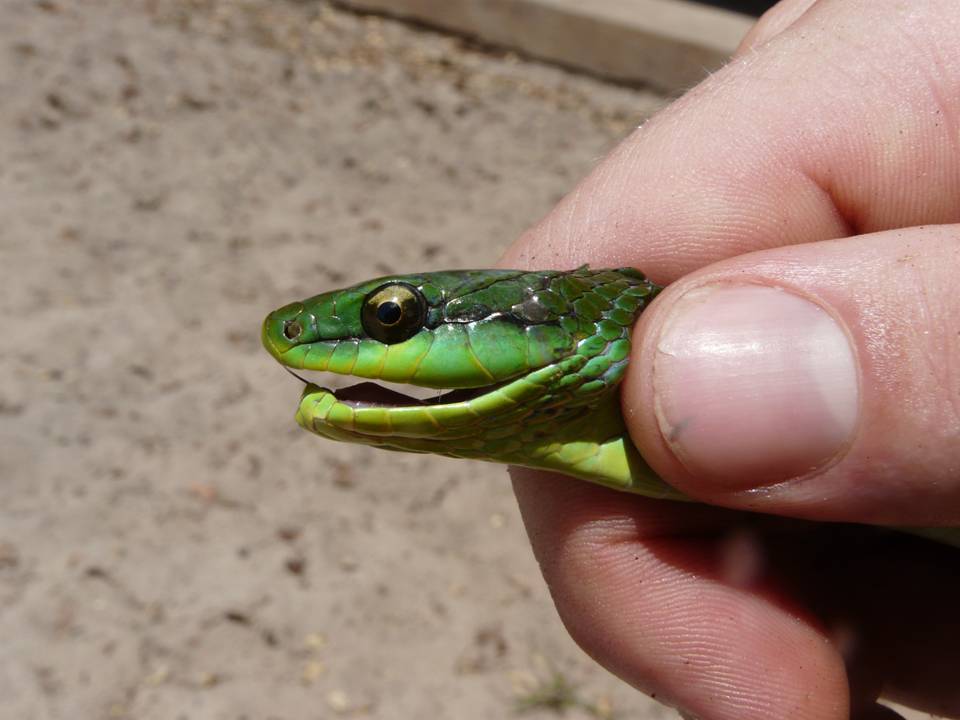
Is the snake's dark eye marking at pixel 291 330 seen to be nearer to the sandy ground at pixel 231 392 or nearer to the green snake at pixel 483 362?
the green snake at pixel 483 362

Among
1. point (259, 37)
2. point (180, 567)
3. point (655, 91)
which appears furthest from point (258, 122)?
point (180, 567)

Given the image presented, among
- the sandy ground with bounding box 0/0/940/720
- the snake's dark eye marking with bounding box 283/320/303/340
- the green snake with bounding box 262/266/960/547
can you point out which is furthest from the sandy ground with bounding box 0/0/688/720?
the snake's dark eye marking with bounding box 283/320/303/340

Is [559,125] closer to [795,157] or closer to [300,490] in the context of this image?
[300,490]

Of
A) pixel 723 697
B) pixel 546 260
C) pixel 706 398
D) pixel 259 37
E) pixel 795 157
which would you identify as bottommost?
pixel 259 37

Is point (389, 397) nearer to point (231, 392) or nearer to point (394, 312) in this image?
point (394, 312)

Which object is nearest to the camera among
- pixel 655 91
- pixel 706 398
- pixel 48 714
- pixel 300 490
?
pixel 706 398

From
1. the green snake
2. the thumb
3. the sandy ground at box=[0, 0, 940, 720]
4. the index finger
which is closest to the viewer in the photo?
the thumb

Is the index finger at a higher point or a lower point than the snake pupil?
higher

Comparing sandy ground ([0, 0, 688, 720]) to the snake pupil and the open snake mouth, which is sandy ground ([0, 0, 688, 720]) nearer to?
the open snake mouth
